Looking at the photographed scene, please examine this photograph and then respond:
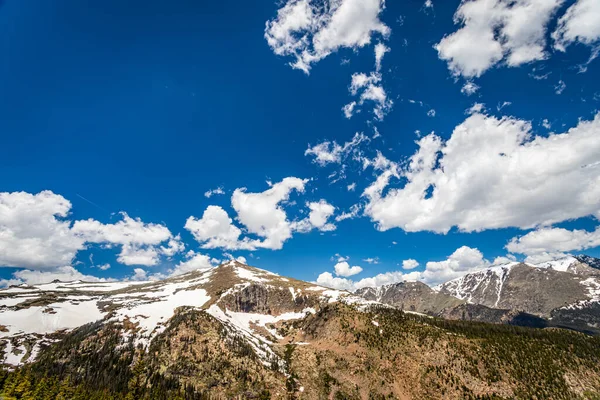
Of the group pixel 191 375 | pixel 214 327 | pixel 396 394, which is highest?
pixel 214 327

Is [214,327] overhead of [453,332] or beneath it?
overhead

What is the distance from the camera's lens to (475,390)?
14362 centimetres

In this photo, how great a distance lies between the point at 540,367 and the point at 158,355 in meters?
200

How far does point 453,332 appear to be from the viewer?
180500 mm

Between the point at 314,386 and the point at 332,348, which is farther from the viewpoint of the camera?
the point at 332,348

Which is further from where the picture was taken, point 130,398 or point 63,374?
point 63,374

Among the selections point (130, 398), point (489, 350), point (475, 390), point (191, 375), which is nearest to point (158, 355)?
point (191, 375)

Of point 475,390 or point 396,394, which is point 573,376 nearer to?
point 475,390

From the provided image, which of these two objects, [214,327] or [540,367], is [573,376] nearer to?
[540,367]

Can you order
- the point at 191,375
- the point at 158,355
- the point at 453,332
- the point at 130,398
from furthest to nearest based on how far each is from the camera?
the point at 453,332 < the point at 158,355 < the point at 191,375 < the point at 130,398

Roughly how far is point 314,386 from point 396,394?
137 feet

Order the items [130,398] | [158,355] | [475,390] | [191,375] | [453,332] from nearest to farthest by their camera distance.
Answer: [130,398]
[475,390]
[191,375]
[158,355]
[453,332]

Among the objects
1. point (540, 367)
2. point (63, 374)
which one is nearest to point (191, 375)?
point (63, 374)

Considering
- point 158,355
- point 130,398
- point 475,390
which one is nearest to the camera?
point 130,398
